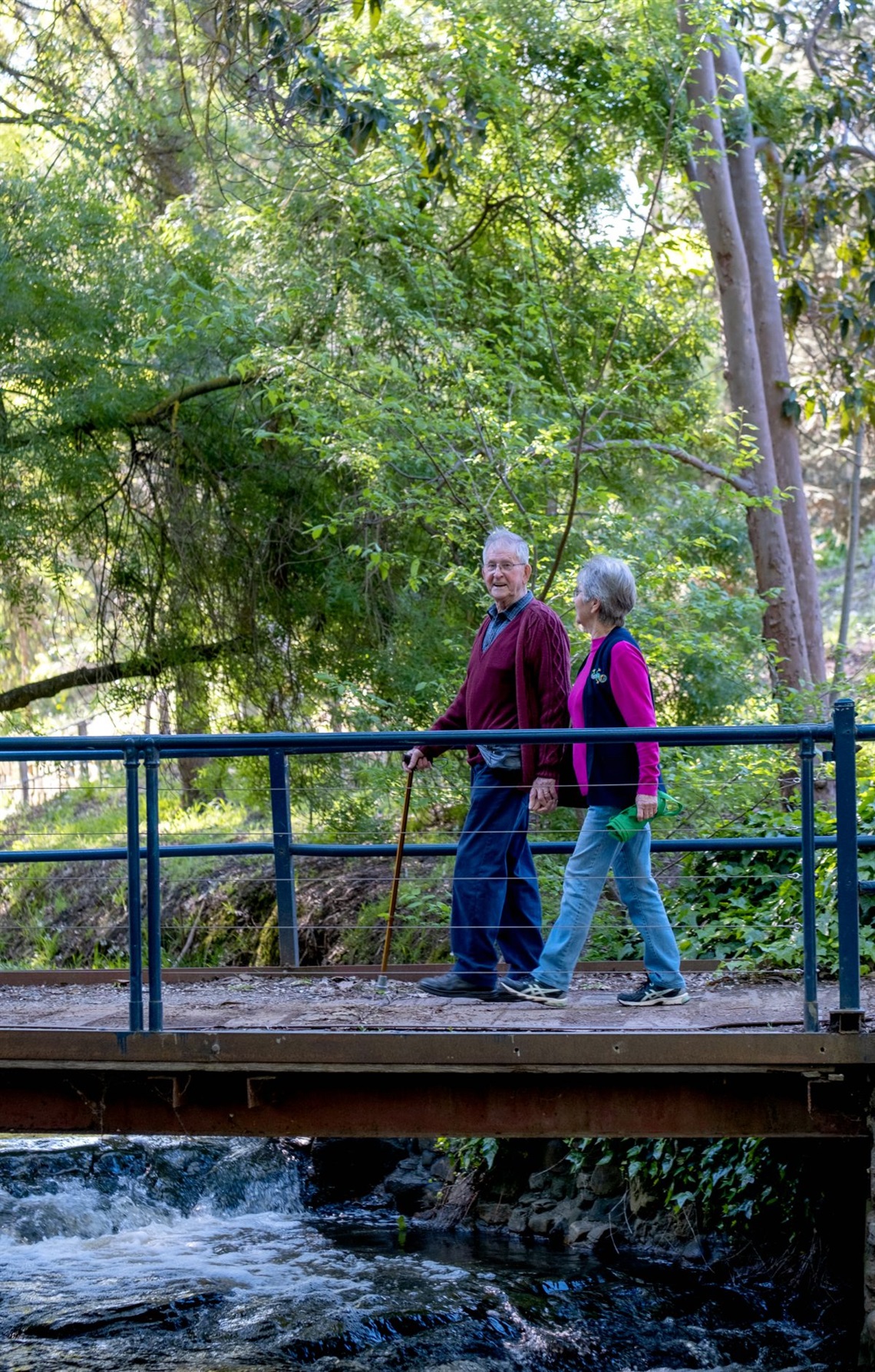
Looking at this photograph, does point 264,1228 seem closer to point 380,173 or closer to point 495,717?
point 495,717

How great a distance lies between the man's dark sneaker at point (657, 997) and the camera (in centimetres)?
565

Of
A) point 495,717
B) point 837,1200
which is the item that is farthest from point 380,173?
point 837,1200

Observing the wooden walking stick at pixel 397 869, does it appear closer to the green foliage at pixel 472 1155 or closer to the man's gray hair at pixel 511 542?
the man's gray hair at pixel 511 542

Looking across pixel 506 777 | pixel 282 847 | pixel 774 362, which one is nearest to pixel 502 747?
pixel 506 777

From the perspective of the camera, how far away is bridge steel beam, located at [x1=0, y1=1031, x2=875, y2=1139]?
4.89 meters

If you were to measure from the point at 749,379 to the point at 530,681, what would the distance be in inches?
340

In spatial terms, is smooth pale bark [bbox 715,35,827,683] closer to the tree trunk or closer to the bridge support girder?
the tree trunk

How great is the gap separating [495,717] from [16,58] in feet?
33.8

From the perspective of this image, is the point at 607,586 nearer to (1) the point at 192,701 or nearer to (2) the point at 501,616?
(2) the point at 501,616

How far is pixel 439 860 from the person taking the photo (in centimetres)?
1151

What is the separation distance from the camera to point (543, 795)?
17.7 ft

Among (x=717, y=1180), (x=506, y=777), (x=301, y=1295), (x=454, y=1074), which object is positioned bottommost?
(x=301, y=1295)

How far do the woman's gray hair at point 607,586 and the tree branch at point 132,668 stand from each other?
7.49 metres

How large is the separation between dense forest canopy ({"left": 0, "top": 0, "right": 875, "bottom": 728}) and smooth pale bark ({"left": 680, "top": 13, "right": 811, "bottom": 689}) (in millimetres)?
35
